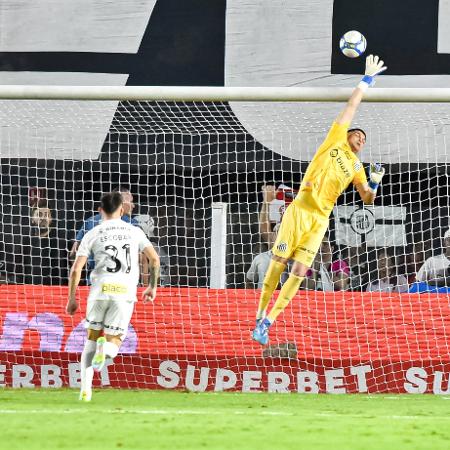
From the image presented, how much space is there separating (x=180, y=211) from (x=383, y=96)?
365 centimetres

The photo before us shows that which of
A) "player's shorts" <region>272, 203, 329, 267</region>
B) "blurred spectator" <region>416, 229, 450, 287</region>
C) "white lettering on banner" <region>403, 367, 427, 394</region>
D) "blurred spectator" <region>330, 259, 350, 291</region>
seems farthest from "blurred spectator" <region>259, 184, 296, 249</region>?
"white lettering on banner" <region>403, 367, 427, 394</region>

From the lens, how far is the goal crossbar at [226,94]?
12.5m

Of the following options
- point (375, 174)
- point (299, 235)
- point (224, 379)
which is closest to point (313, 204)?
point (299, 235)

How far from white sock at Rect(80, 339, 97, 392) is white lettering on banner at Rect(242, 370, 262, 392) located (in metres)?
3.18

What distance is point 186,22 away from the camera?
16094 millimetres

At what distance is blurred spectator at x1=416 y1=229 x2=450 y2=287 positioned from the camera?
45.8ft

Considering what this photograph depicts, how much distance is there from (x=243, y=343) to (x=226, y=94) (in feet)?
9.61

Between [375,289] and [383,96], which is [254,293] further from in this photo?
[383,96]

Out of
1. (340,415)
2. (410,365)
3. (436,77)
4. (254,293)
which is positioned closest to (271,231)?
(254,293)

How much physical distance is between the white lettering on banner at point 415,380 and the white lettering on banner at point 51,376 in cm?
404

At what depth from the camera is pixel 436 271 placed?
46.1 feet

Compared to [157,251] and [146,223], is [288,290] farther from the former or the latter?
[146,223]

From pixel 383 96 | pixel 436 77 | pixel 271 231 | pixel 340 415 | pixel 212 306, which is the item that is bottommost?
pixel 340 415

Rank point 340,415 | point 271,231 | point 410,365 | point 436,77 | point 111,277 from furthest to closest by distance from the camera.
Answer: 1. point 436,77
2. point 271,231
3. point 410,365
4. point 111,277
5. point 340,415
